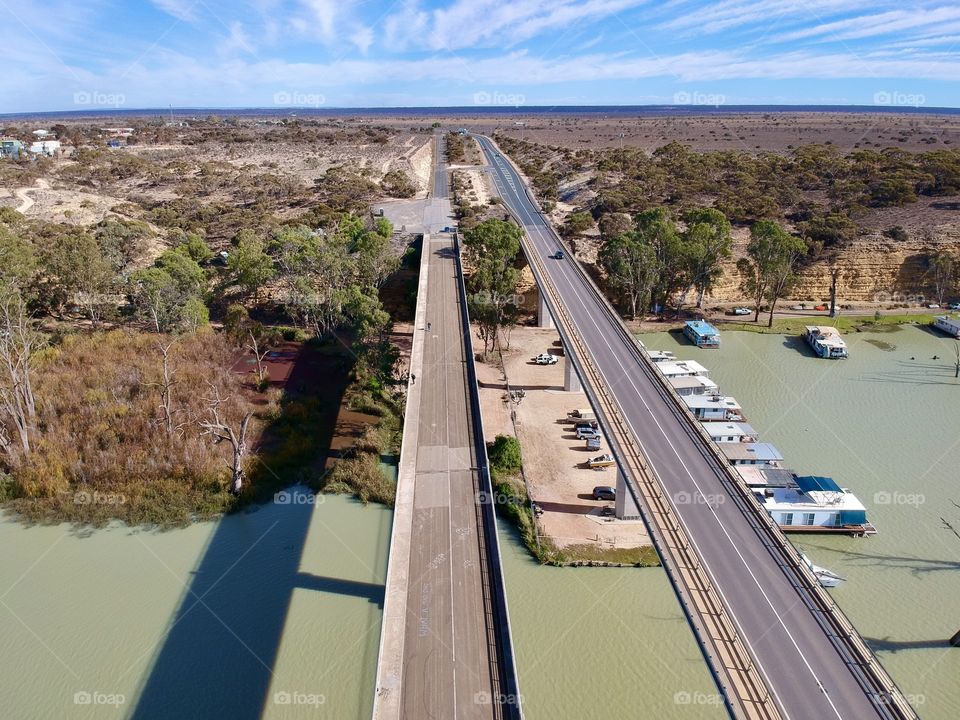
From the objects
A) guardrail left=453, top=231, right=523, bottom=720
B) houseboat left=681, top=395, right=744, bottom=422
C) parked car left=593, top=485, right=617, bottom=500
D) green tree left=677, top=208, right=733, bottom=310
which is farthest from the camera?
green tree left=677, top=208, right=733, bottom=310

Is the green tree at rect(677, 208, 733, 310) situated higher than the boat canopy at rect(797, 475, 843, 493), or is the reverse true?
the green tree at rect(677, 208, 733, 310)

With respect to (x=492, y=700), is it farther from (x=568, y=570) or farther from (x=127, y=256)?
(x=127, y=256)

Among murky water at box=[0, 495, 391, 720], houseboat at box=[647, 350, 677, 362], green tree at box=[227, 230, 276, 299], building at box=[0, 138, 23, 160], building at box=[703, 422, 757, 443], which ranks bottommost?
murky water at box=[0, 495, 391, 720]

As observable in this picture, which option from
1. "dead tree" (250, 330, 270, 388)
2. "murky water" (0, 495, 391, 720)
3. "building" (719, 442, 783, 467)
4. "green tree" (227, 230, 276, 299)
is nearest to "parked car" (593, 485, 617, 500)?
"building" (719, 442, 783, 467)

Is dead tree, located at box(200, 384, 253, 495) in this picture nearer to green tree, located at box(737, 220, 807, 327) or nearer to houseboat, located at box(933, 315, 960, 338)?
green tree, located at box(737, 220, 807, 327)

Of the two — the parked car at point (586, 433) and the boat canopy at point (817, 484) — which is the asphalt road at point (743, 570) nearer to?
the parked car at point (586, 433)

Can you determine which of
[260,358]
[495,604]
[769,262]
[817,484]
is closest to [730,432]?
[817,484]
